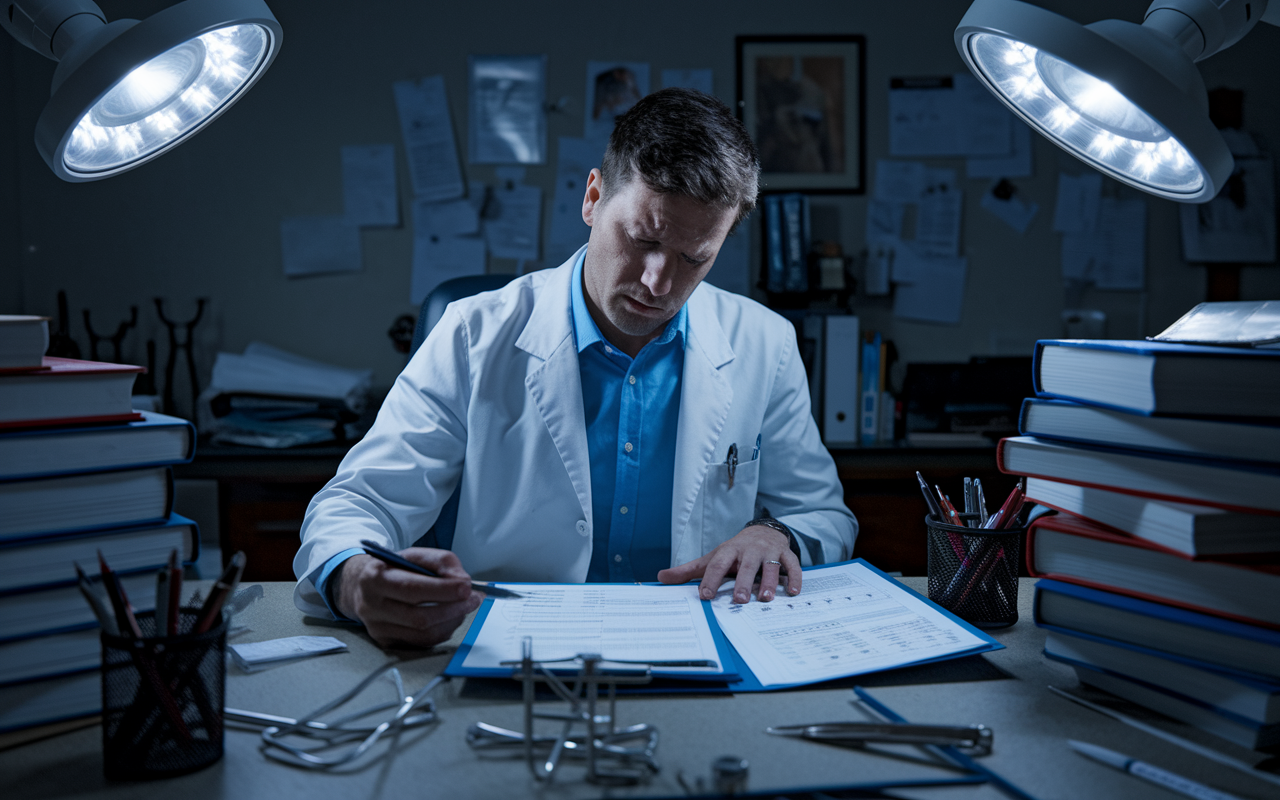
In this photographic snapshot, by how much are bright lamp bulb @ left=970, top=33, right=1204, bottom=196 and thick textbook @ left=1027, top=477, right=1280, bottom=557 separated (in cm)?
29

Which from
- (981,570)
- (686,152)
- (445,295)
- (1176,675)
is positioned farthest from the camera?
(445,295)

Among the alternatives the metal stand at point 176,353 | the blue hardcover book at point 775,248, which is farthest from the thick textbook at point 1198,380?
the metal stand at point 176,353

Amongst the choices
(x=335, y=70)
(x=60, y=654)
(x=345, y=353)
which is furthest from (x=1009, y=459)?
(x=335, y=70)

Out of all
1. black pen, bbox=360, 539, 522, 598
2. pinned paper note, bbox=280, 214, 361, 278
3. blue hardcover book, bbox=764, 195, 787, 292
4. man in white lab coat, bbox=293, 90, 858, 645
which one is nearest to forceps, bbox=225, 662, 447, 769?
black pen, bbox=360, 539, 522, 598

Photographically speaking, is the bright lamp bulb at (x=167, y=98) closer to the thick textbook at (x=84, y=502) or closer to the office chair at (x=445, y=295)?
the thick textbook at (x=84, y=502)

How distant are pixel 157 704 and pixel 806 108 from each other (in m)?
2.54

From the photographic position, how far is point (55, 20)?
72 centimetres

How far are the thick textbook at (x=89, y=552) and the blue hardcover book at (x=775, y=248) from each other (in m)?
2.06

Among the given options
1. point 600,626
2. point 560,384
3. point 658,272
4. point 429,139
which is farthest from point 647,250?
point 429,139

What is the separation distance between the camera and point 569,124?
2.71 meters

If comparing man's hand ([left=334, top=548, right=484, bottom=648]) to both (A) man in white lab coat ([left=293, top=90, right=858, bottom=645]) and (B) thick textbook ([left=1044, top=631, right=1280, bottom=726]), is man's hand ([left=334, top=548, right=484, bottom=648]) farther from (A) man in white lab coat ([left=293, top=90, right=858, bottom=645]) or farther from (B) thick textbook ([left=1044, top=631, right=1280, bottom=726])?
(B) thick textbook ([left=1044, top=631, right=1280, bottom=726])

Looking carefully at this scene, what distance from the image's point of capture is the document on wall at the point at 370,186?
8.80ft

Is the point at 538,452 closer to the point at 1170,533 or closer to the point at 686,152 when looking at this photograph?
the point at 686,152

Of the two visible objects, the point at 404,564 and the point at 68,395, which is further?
the point at 404,564
